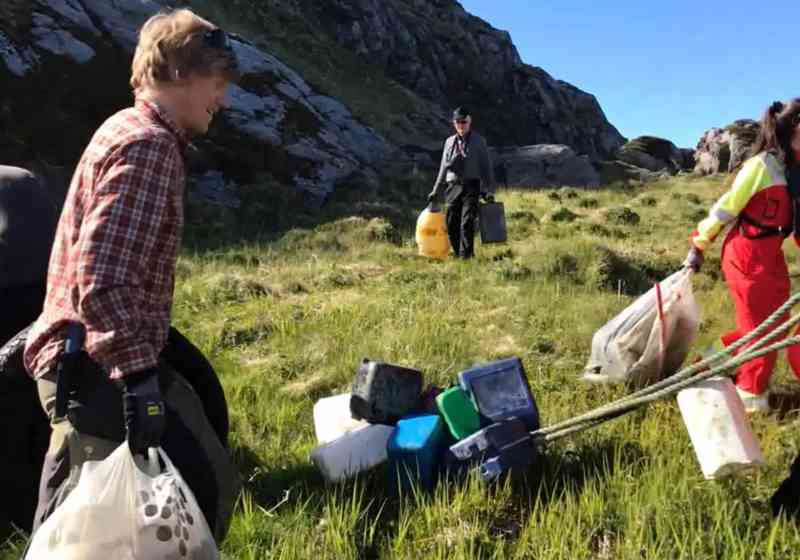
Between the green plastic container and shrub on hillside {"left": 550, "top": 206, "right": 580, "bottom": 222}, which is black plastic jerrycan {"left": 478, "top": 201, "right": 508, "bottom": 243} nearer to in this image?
shrub on hillside {"left": 550, "top": 206, "right": 580, "bottom": 222}

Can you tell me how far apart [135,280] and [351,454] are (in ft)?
5.68

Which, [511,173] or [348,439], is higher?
[511,173]

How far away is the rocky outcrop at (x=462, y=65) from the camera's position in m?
37.2

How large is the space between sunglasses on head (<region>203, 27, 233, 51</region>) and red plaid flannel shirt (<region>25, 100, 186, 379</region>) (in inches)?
10.1

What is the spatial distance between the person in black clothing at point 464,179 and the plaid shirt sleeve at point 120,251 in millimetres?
7567

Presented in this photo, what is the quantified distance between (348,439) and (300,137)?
13.9m

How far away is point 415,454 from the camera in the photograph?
3379 mm

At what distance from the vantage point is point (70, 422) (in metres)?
2.19

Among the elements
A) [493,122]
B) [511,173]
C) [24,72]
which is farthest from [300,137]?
[493,122]

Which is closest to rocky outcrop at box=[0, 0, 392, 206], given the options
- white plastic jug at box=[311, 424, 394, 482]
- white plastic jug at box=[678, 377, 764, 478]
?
white plastic jug at box=[311, 424, 394, 482]

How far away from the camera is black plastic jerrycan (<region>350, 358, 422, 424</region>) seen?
3.78 meters

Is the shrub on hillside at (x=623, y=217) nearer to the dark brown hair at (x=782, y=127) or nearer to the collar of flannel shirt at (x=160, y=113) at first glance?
the dark brown hair at (x=782, y=127)

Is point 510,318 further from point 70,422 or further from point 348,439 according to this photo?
point 70,422

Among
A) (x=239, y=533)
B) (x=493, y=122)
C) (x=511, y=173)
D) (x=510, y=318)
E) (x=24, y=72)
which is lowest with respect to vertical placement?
(x=239, y=533)
